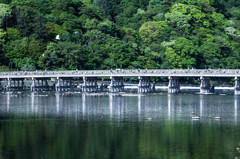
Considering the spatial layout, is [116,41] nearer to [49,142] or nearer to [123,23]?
[123,23]

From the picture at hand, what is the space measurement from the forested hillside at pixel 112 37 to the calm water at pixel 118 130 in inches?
1978

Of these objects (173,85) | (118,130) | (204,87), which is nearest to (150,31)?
(173,85)

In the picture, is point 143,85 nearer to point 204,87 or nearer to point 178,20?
point 204,87

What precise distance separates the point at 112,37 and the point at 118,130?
298 ft

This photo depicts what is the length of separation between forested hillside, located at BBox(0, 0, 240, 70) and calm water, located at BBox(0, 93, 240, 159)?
5024 cm

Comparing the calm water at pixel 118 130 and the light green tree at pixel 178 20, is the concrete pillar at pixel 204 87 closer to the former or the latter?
the calm water at pixel 118 130

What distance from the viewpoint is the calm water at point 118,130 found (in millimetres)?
45719

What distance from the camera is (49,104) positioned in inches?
3403

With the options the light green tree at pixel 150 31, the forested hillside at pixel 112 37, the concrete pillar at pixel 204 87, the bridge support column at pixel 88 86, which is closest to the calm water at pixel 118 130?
the concrete pillar at pixel 204 87

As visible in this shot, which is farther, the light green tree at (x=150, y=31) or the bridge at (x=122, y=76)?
the light green tree at (x=150, y=31)

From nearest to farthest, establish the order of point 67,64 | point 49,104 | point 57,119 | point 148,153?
1. point 148,153
2. point 57,119
3. point 49,104
4. point 67,64

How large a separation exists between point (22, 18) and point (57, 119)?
284 feet

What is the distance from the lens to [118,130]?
5731 cm

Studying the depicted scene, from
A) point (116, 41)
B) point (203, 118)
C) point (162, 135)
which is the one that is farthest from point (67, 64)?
point (162, 135)
